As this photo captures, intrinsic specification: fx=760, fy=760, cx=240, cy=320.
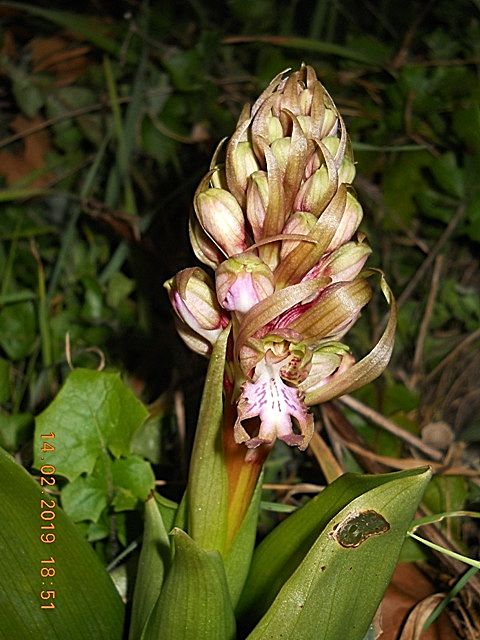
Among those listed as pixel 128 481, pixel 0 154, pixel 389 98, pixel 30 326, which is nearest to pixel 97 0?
pixel 0 154

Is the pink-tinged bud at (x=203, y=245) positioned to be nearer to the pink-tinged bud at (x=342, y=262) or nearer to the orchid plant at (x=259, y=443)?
the orchid plant at (x=259, y=443)

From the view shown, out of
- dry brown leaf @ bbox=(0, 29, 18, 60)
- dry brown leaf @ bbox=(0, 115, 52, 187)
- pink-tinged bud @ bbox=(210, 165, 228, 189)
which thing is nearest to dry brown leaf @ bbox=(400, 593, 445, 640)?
pink-tinged bud @ bbox=(210, 165, 228, 189)

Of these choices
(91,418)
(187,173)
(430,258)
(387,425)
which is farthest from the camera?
(187,173)

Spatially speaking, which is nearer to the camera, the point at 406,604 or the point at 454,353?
the point at 406,604

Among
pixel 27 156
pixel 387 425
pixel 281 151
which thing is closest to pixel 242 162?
pixel 281 151

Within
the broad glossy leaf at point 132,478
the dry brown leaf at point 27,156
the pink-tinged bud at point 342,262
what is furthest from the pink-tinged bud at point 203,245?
the dry brown leaf at point 27,156

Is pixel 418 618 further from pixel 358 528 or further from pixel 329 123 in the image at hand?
pixel 329 123

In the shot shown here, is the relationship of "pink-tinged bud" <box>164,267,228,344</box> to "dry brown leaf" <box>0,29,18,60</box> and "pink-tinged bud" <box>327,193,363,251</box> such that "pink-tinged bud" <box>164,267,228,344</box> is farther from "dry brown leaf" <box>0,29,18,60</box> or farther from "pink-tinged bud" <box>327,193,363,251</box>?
"dry brown leaf" <box>0,29,18,60</box>

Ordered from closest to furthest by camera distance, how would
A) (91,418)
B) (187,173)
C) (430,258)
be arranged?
(91,418) → (430,258) → (187,173)
